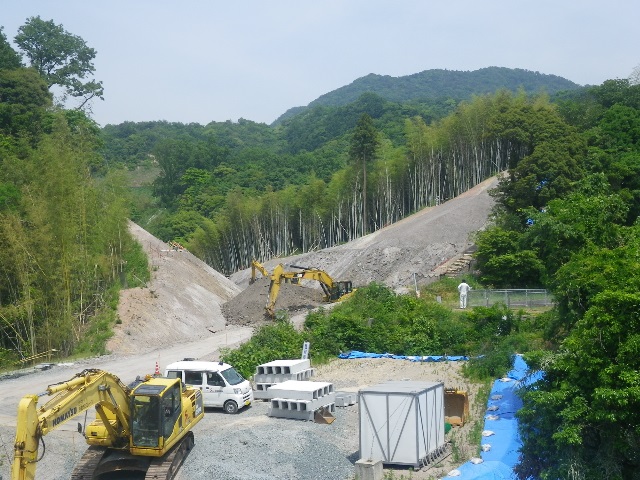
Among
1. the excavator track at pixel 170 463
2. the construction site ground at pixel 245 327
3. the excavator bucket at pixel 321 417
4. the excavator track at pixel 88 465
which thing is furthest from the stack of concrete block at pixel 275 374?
the excavator track at pixel 88 465

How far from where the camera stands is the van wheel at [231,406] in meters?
17.1

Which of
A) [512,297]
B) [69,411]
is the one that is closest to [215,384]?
[69,411]

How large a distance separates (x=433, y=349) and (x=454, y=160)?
1068 inches

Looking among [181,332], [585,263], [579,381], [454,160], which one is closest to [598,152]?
[454,160]

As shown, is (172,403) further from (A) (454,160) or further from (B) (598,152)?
(A) (454,160)

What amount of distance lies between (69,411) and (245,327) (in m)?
21.1

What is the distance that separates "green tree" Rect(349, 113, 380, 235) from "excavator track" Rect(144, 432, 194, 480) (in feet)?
116

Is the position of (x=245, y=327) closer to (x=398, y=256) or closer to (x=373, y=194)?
(x=398, y=256)

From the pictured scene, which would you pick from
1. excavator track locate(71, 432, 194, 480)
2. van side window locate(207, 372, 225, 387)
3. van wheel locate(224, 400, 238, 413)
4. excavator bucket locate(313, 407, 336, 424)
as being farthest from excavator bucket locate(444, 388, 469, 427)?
excavator track locate(71, 432, 194, 480)

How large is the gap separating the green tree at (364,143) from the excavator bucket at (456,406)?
106 feet

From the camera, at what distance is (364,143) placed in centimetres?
4766

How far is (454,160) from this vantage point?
160ft

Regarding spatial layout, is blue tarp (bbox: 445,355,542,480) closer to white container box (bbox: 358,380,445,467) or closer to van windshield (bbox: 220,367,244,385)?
white container box (bbox: 358,380,445,467)

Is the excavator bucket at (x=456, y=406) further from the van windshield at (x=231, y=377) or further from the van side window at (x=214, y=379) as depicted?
the van side window at (x=214, y=379)
